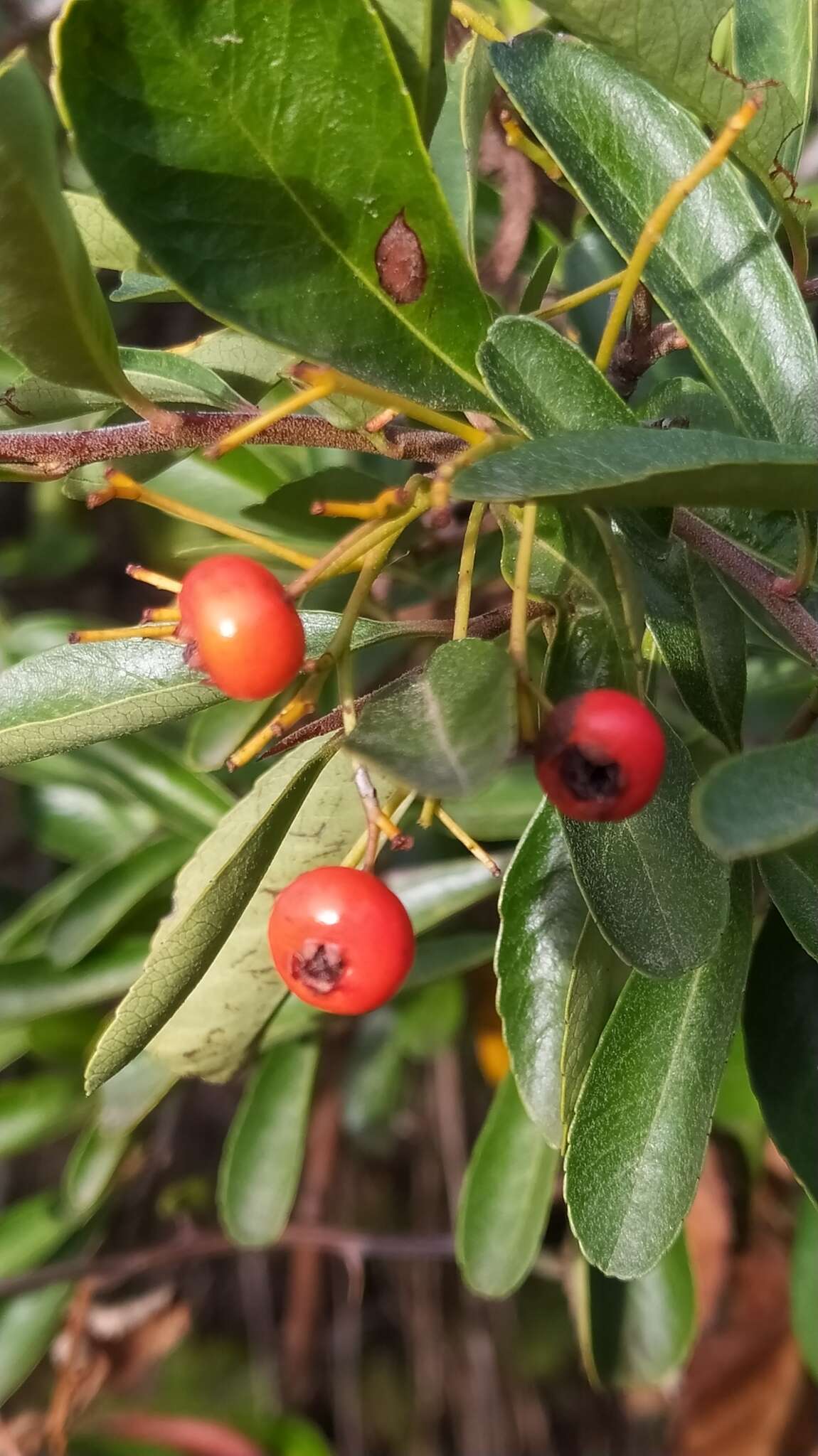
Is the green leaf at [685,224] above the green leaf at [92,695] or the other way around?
A: above

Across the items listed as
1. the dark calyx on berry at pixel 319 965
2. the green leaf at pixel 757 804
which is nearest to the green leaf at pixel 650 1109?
the dark calyx on berry at pixel 319 965

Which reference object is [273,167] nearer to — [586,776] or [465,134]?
[465,134]

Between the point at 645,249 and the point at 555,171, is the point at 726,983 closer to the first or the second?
the point at 645,249

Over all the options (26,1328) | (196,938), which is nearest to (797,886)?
(196,938)

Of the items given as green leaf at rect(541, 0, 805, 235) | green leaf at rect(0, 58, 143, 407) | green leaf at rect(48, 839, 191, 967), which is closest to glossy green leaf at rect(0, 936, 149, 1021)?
green leaf at rect(48, 839, 191, 967)

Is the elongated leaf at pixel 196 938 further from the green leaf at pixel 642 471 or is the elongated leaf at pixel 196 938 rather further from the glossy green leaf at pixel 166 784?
the glossy green leaf at pixel 166 784
